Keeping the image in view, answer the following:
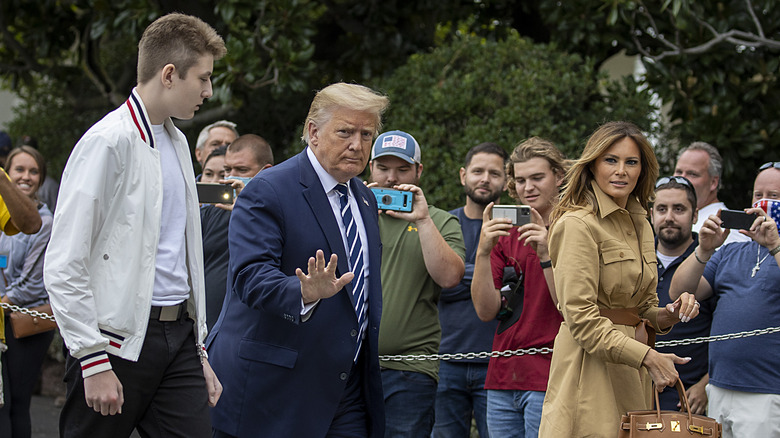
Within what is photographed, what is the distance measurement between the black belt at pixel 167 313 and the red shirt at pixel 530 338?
1.98 metres

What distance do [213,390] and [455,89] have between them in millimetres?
4497

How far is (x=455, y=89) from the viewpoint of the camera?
7508mm

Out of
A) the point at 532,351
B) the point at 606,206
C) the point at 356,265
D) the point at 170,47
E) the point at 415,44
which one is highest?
the point at 415,44

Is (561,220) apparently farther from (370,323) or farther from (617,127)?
(370,323)

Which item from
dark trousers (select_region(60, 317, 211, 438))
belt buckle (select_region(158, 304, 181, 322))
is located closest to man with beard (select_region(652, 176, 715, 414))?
dark trousers (select_region(60, 317, 211, 438))

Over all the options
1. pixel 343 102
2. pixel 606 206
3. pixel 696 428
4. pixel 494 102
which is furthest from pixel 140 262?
pixel 494 102

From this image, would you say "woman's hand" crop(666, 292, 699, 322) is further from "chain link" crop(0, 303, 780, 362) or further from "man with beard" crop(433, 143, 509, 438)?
"man with beard" crop(433, 143, 509, 438)

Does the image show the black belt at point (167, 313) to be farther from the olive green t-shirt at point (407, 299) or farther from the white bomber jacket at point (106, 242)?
the olive green t-shirt at point (407, 299)

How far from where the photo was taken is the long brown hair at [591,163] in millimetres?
4035

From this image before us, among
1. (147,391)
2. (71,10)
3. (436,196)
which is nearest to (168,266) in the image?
(147,391)

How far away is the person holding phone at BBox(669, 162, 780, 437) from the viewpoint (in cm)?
468

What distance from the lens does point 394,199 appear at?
16.0ft

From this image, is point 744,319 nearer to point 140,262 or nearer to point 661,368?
point 661,368

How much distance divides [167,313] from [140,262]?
259 mm
